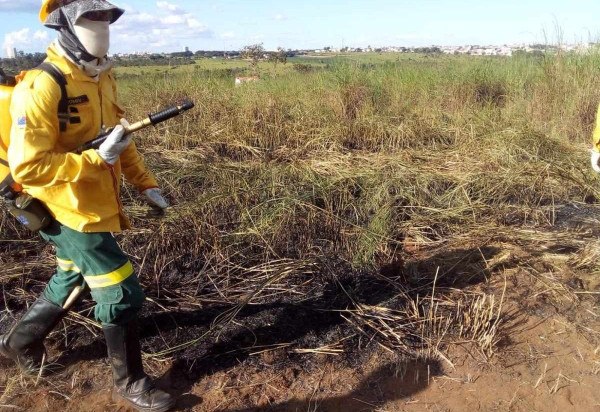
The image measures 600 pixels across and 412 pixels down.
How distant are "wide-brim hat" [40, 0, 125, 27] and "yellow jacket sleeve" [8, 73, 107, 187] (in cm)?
24

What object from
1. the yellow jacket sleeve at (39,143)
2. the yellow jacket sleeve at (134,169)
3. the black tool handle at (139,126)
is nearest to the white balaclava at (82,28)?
the yellow jacket sleeve at (39,143)

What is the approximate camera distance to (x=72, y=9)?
1.74 meters

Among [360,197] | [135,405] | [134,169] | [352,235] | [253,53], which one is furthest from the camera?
[253,53]

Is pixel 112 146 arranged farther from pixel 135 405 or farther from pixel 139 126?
pixel 135 405

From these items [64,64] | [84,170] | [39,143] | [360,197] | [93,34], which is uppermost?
[93,34]

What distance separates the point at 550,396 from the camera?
6.98ft

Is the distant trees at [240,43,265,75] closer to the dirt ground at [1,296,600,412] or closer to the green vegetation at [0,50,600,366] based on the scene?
the green vegetation at [0,50,600,366]

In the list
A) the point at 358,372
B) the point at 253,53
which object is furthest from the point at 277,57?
the point at 358,372

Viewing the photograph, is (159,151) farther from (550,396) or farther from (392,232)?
(550,396)

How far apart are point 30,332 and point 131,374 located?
1.77 feet

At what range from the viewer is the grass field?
98.5 inches

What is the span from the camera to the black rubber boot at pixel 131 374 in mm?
2006

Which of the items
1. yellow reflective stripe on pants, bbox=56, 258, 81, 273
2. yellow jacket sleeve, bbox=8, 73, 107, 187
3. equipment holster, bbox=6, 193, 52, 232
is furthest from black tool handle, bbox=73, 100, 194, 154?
yellow reflective stripe on pants, bbox=56, 258, 81, 273

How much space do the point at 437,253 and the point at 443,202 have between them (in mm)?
632
